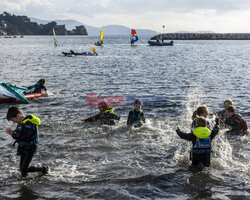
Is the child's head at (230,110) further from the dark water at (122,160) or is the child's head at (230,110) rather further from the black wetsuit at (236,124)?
the dark water at (122,160)

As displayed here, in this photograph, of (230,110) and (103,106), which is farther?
(103,106)

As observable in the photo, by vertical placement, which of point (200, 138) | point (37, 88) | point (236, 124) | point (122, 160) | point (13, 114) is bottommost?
point (122, 160)

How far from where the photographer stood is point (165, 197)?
6.31 meters

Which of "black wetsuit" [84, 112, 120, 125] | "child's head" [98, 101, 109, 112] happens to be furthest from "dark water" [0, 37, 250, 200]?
"child's head" [98, 101, 109, 112]

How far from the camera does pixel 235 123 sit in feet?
32.2

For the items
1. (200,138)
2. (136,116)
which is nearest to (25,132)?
(200,138)

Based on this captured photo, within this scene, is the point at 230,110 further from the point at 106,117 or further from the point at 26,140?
the point at 26,140

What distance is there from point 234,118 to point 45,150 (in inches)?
255

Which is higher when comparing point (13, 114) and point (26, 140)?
point (13, 114)

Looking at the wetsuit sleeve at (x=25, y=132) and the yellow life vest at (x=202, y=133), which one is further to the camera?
the yellow life vest at (x=202, y=133)

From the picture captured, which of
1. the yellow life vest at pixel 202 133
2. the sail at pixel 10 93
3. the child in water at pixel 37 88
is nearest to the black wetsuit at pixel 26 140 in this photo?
the yellow life vest at pixel 202 133

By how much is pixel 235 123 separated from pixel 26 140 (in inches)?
274

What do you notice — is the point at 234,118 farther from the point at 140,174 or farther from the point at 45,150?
the point at 45,150

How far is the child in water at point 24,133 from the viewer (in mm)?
6391
